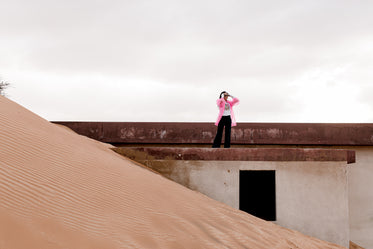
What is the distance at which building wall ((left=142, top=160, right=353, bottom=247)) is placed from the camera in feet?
24.7

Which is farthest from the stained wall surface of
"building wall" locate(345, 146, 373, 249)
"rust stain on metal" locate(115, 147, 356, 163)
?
"rust stain on metal" locate(115, 147, 356, 163)

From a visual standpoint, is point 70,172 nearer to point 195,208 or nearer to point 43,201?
point 43,201

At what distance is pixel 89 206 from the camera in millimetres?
4109

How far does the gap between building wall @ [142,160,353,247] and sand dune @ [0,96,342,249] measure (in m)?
0.99

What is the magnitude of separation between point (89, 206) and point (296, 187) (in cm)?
510

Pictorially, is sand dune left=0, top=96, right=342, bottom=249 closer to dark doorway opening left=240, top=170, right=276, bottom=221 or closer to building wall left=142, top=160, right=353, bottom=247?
building wall left=142, top=160, right=353, bottom=247

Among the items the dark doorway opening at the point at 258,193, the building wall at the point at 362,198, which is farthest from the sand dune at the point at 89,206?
the dark doorway opening at the point at 258,193

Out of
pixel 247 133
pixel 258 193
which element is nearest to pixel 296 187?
pixel 247 133

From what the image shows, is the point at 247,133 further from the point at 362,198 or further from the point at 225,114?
the point at 362,198

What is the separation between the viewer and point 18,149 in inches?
194

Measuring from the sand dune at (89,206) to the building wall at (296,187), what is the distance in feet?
3.24

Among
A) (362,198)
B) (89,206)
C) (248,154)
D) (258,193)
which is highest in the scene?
(248,154)

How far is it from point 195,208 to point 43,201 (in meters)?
2.43

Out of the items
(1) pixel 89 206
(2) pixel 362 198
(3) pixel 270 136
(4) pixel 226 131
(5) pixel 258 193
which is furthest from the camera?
(5) pixel 258 193
